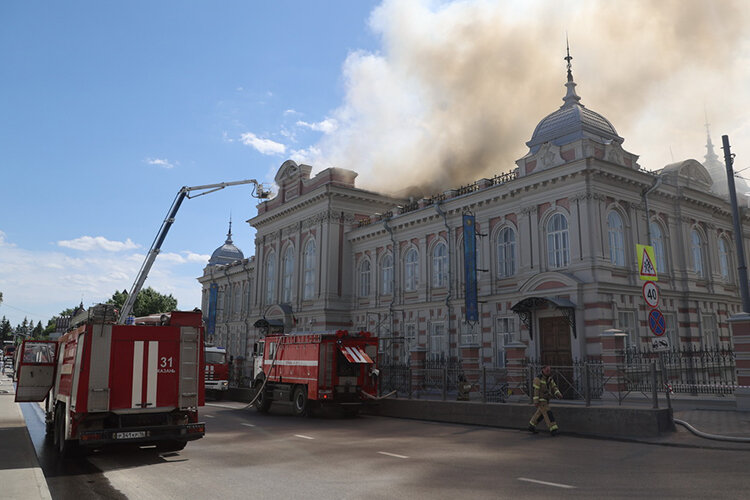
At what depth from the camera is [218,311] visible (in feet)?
196

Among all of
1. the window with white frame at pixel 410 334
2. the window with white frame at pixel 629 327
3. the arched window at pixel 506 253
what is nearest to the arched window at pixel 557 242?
the arched window at pixel 506 253

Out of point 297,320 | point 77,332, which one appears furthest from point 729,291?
point 77,332

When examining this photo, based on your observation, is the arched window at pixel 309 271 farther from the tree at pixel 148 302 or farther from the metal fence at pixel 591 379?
the tree at pixel 148 302

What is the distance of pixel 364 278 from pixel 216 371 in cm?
1227

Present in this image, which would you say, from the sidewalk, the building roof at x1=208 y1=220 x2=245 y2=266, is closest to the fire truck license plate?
the sidewalk

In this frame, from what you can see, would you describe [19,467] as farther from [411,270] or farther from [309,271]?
[309,271]

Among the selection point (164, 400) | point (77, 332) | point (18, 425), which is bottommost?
point (18, 425)

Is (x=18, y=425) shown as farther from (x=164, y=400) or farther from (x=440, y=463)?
(x=440, y=463)

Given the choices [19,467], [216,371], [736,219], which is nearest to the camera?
[19,467]

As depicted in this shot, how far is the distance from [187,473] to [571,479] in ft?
21.3

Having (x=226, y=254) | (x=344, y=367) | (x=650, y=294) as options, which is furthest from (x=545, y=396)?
(x=226, y=254)

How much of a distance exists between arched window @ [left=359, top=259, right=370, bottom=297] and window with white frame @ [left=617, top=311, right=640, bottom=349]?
57.9 feet

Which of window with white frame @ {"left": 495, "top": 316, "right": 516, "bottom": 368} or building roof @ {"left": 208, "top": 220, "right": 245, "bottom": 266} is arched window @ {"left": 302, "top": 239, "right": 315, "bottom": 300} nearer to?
window with white frame @ {"left": 495, "top": 316, "right": 516, "bottom": 368}

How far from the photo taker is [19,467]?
10.1 m
